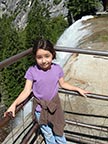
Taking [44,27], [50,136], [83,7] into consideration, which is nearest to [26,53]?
[50,136]

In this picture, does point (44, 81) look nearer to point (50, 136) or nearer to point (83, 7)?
point (50, 136)

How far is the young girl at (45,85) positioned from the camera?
10.2ft

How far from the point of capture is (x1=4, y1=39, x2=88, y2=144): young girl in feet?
10.2

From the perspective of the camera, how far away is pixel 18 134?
4.12 metres

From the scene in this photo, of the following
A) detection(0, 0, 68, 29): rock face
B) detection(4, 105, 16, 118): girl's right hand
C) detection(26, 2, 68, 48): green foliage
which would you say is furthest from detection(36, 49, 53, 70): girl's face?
detection(0, 0, 68, 29): rock face

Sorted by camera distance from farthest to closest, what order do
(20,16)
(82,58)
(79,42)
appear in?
(20,16) < (79,42) < (82,58)

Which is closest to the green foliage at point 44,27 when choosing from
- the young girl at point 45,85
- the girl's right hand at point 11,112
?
the young girl at point 45,85

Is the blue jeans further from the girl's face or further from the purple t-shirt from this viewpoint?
the girl's face

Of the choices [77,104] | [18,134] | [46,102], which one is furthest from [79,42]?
[46,102]

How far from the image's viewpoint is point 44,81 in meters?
3.13

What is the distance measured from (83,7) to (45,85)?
1348cm

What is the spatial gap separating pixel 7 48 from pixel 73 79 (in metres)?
13.0

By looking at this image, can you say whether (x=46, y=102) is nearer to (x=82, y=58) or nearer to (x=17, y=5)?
(x=82, y=58)

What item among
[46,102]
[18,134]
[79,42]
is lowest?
[79,42]
